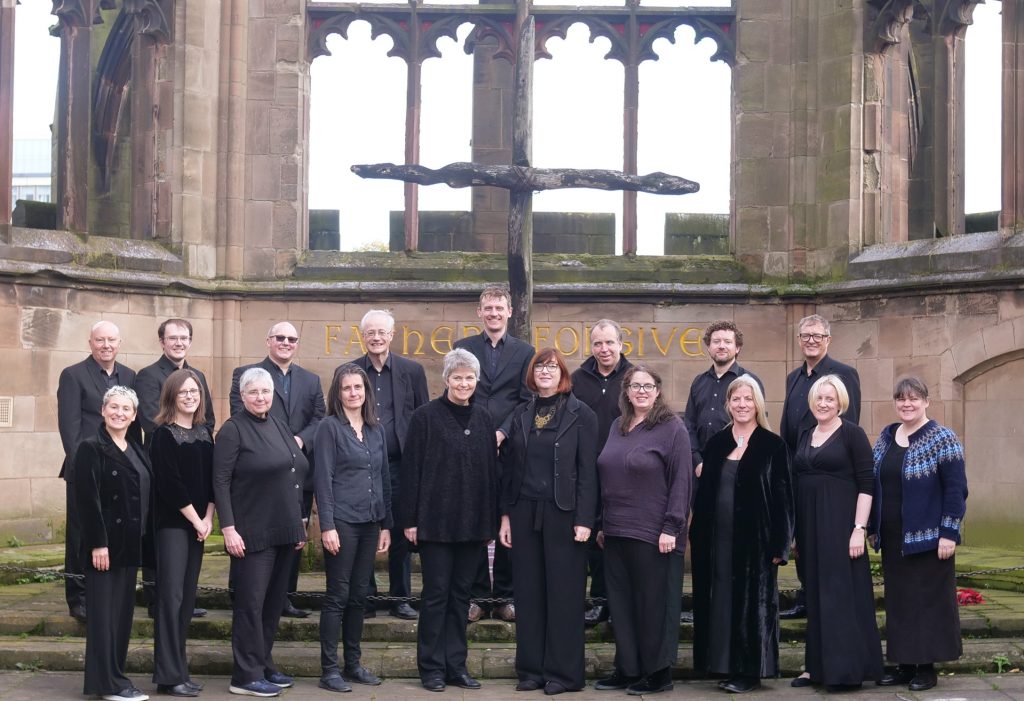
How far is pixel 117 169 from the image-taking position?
596 inches

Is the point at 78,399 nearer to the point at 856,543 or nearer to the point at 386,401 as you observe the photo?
the point at 386,401

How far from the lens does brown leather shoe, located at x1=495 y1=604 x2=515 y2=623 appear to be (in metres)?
8.32

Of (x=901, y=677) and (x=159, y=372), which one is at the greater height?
(x=159, y=372)

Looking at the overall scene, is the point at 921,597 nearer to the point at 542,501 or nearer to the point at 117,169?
the point at 542,501

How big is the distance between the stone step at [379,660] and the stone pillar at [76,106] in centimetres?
516

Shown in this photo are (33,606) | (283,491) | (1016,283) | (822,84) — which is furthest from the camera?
(822,84)

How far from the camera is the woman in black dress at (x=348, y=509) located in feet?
24.3

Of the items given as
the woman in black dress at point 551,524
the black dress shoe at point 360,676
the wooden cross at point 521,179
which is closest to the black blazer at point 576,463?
the woman in black dress at point 551,524

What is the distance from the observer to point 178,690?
7301 millimetres

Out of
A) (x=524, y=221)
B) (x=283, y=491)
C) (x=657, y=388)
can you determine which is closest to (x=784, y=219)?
(x=524, y=221)

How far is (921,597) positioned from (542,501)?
1.87m

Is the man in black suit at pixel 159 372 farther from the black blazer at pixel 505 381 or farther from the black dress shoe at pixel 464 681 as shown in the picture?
the black dress shoe at pixel 464 681

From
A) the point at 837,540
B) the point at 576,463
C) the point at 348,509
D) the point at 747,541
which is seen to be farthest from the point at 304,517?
the point at 837,540

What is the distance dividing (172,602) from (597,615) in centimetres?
233
